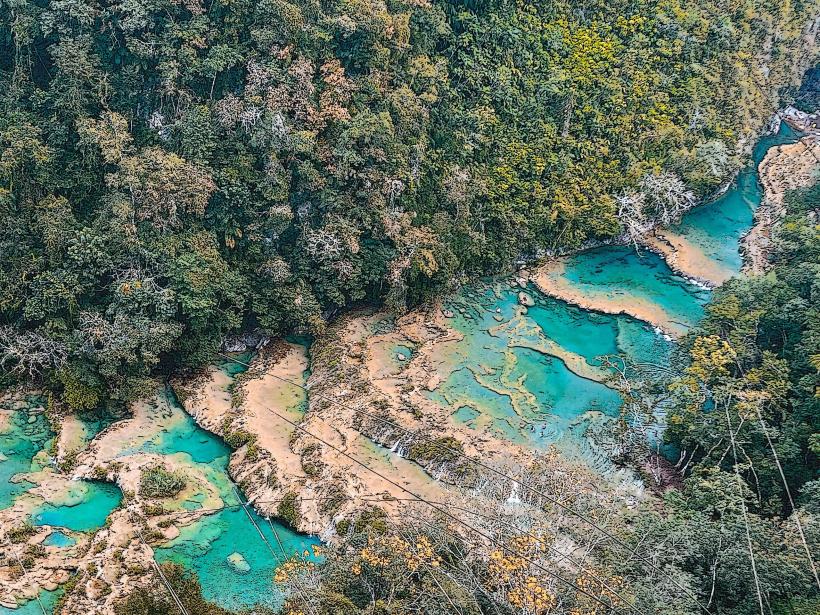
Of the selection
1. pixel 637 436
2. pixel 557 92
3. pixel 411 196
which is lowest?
pixel 637 436

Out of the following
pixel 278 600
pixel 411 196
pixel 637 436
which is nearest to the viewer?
pixel 278 600

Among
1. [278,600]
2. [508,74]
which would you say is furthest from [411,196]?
[278,600]

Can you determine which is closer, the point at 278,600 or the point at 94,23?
the point at 278,600

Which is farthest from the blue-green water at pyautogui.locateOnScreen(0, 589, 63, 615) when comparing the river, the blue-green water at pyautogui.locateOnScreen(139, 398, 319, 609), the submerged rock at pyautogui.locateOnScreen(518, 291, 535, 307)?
the submerged rock at pyautogui.locateOnScreen(518, 291, 535, 307)

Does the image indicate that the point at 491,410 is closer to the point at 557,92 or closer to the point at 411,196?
the point at 411,196

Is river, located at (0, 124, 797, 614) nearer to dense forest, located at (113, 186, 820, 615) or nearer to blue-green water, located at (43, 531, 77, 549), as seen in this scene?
blue-green water, located at (43, 531, 77, 549)
